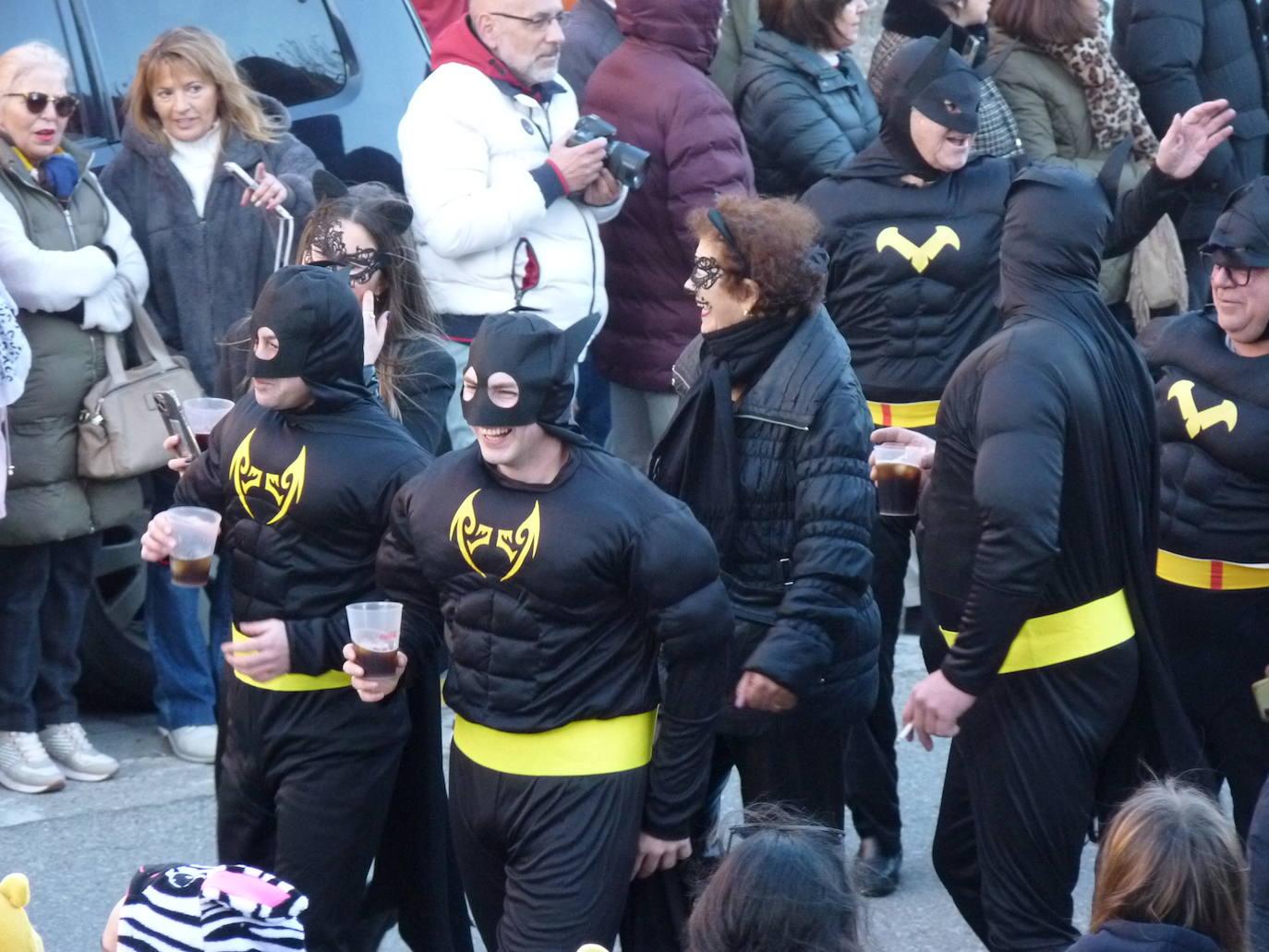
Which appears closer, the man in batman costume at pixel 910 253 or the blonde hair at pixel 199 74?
the man in batman costume at pixel 910 253

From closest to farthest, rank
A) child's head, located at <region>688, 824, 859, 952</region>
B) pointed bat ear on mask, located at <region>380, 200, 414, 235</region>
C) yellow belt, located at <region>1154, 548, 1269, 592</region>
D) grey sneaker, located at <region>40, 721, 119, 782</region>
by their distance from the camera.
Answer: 1. child's head, located at <region>688, 824, 859, 952</region>
2. yellow belt, located at <region>1154, 548, 1269, 592</region>
3. pointed bat ear on mask, located at <region>380, 200, 414, 235</region>
4. grey sneaker, located at <region>40, 721, 119, 782</region>

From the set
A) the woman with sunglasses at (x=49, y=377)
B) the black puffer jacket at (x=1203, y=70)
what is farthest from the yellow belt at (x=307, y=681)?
the black puffer jacket at (x=1203, y=70)

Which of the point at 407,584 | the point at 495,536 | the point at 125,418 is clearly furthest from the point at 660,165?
the point at 495,536

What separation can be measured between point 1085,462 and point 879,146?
73.3 inches

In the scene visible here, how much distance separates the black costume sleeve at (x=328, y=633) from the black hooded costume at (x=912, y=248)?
1.70m

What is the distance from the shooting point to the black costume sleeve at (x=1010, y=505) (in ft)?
13.0

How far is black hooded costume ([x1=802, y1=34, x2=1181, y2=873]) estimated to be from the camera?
5.43 meters

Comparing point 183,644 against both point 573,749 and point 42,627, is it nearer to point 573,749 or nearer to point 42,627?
point 42,627

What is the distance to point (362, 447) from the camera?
4.19 metres

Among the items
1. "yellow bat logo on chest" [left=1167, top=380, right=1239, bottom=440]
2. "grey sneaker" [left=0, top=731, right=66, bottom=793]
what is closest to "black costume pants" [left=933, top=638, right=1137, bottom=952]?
"yellow bat logo on chest" [left=1167, top=380, right=1239, bottom=440]

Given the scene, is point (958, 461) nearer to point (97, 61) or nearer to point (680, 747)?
point (680, 747)

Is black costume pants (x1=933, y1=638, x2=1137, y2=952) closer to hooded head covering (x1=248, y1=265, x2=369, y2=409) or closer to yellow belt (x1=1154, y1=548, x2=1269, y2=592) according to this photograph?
yellow belt (x1=1154, y1=548, x2=1269, y2=592)

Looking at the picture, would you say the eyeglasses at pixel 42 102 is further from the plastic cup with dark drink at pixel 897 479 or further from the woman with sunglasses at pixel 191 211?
the plastic cup with dark drink at pixel 897 479

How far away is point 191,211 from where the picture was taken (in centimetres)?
586
